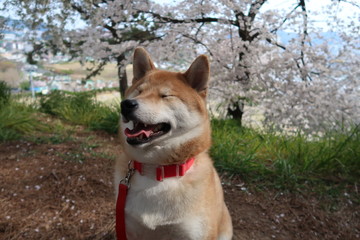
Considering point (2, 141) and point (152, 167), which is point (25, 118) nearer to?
point (2, 141)

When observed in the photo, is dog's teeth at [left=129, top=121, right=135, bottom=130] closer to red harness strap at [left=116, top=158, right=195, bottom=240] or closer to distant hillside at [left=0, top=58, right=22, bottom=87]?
red harness strap at [left=116, top=158, right=195, bottom=240]

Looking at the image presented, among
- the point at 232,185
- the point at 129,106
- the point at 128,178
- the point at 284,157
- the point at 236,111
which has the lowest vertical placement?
the point at 232,185

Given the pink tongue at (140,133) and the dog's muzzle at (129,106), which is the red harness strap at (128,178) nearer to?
the pink tongue at (140,133)

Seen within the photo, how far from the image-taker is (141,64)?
2.17 m

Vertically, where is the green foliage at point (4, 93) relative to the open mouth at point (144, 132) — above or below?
below

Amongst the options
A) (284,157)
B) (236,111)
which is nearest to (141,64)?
(284,157)

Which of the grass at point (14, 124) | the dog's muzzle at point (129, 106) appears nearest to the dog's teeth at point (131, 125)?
the dog's muzzle at point (129, 106)

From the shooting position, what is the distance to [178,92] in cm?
189

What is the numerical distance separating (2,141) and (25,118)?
879 millimetres

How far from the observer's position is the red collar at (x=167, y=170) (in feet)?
6.01

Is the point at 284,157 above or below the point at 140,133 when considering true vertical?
below

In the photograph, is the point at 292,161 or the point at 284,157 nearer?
the point at 292,161

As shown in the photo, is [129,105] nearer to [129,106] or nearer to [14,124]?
[129,106]

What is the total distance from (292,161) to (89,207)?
8.28ft
